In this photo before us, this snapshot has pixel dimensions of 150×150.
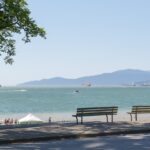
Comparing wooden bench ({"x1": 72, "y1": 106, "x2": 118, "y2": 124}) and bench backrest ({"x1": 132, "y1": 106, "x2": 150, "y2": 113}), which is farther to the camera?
bench backrest ({"x1": 132, "y1": 106, "x2": 150, "y2": 113})

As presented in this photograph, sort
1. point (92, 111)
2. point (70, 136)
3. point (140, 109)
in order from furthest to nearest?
point (140, 109), point (92, 111), point (70, 136)

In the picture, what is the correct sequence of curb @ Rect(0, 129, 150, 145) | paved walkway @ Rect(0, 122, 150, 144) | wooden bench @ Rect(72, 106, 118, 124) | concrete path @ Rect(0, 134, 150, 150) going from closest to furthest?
concrete path @ Rect(0, 134, 150, 150), curb @ Rect(0, 129, 150, 145), paved walkway @ Rect(0, 122, 150, 144), wooden bench @ Rect(72, 106, 118, 124)

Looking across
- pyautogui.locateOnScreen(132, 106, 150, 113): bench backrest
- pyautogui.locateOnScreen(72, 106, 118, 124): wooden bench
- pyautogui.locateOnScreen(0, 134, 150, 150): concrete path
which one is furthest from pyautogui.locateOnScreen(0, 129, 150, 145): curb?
pyautogui.locateOnScreen(132, 106, 150, 113): bench backrest

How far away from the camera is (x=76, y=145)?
17.0 meters

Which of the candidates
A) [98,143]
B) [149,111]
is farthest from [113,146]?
[149,111]

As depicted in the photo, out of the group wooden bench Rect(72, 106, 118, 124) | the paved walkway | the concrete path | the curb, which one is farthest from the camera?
wooden bench Rect(72, 106, 118, 124)

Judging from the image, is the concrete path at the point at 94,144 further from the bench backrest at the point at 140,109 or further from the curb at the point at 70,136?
the bench backrest at the point at 140,109

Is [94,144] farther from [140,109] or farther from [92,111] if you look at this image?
[140,109]

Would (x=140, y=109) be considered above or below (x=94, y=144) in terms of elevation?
above

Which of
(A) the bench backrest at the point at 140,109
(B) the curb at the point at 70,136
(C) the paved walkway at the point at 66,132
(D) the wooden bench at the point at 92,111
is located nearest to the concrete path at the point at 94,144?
(B) the curb at the point at 70,136

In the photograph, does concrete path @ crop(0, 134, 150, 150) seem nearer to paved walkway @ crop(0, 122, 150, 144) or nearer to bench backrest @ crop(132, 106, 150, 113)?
paved walkway @ crop(0, 122, 150, 144)

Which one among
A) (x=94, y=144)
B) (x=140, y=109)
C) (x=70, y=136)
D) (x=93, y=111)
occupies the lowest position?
(x=94, y=144)

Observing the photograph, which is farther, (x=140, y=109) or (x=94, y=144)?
(x=140, y=109)

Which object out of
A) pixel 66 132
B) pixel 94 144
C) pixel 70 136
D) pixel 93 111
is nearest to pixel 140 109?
pixel 93 111
